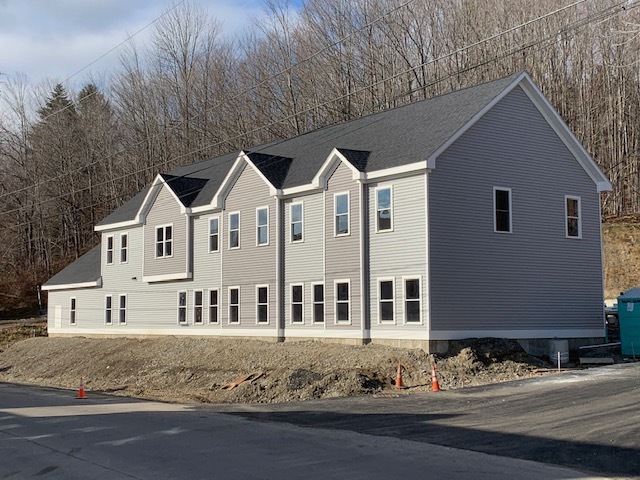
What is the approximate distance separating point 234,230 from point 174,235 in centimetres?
487

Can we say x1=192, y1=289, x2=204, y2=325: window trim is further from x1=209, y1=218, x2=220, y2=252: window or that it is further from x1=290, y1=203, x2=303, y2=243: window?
x1=290, y1=203, x2=303, y2=243: window

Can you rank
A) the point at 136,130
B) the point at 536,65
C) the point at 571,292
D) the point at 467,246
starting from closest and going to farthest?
the point at 467,246
the point at 571,292
the point at 536,65
the point at 136,130

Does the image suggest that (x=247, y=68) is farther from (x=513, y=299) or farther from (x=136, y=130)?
(x=513, y=299)

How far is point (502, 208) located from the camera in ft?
89.8

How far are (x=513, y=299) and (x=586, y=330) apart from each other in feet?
13.3

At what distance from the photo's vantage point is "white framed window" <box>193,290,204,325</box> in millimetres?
35844

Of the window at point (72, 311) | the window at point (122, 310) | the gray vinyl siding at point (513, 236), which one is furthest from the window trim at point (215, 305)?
the window at point (72, 311)

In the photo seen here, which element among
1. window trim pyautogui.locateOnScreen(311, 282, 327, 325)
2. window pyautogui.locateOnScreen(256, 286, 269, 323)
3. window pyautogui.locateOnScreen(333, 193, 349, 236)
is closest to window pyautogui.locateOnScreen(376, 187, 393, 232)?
window pyautogui.locateOnScreen(333, 193, 349, 236)

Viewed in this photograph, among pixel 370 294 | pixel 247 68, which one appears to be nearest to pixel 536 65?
pixel 247 68

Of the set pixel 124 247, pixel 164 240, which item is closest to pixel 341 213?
pixel 164 240

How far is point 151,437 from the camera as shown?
46.2ft

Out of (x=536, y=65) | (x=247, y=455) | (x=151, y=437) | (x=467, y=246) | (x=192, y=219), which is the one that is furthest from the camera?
(x=536, y=65)

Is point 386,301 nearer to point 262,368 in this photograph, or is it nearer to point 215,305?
point 262,368

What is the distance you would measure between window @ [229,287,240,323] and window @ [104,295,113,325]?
1173cm
